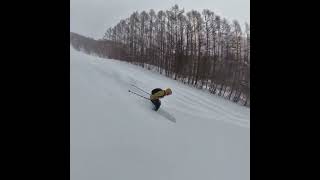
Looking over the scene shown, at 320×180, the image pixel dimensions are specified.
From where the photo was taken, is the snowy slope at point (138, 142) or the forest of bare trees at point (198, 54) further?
the forest of bare trees at point (198, 54)

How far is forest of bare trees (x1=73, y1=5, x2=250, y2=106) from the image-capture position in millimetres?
30062

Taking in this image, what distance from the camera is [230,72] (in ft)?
107

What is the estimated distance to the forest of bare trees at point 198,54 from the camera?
98.6ft

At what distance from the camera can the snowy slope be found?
15.6 ft

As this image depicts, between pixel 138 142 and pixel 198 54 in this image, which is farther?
pixel 198 54

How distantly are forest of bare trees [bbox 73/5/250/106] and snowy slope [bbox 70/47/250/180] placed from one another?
20183 mm

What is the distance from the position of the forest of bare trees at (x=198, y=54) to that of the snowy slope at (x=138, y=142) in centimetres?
2018

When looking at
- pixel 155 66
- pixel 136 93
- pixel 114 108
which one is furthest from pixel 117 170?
pixel 155 66

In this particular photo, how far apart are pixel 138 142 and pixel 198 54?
26.4 meters

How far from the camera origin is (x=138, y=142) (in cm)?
572

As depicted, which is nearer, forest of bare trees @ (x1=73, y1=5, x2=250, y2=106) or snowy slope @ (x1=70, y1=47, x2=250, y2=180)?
snowy slope @ (x1=70, y1=47, x2=250, y2=180)

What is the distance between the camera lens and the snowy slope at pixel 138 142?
187 inches
